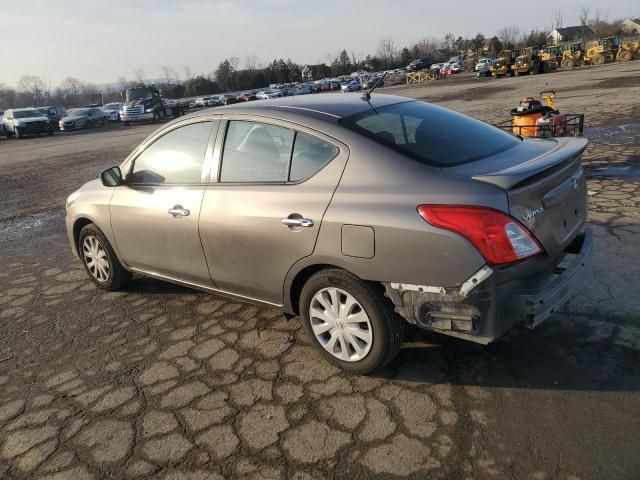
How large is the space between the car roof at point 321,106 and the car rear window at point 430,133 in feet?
→ 0.27

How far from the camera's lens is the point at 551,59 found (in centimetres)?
4684

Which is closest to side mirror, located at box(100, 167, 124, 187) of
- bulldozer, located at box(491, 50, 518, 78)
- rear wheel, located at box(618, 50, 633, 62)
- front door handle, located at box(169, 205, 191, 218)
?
front door handle, located at box(169, 205, 191, 218)

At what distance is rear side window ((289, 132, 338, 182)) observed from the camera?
318 cm

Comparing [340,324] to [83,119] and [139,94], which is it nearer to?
[139,94]

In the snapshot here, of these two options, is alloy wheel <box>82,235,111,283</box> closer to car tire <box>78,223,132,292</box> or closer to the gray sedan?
car tire <box>78,223,132,292</box>

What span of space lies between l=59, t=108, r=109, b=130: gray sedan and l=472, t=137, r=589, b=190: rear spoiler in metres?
37.4

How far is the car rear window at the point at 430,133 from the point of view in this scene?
10.2 feet

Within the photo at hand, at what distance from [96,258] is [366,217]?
3157 mm

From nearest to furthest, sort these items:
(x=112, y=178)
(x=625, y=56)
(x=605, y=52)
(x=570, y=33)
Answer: (x=112, y=178), (x=625, y=56), (x=605, y=52), (x=570, y=33)

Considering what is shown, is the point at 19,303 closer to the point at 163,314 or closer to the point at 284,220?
the point at 163,314

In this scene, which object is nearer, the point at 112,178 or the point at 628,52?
the point at 112,178

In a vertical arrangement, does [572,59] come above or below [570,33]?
below

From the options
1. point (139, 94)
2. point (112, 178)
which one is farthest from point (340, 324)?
point (139, 94)

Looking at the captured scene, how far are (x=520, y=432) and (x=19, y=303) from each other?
454 cm
